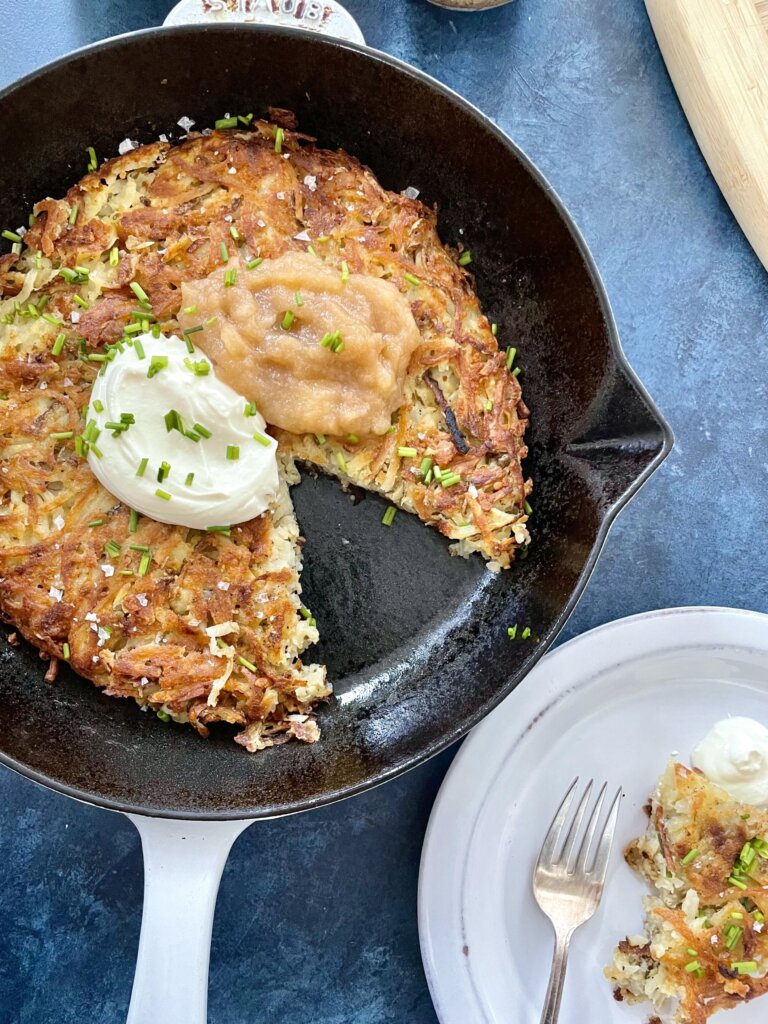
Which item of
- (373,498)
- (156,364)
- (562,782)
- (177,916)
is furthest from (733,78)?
(177,916)

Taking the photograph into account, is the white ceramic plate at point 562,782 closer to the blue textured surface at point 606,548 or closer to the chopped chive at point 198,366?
the blue textured surface at point 606,548

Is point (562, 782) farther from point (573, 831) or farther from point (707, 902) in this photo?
point (707, 902)

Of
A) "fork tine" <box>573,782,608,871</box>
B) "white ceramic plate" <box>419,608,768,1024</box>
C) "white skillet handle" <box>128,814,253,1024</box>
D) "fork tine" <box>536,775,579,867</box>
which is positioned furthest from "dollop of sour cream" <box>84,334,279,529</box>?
"fork tine" <box>573,782,608,871</box>

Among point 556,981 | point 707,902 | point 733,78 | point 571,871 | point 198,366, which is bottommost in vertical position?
point 556,981

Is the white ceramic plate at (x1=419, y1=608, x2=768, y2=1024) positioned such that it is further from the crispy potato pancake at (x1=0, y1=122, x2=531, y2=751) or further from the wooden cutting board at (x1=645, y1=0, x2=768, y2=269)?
the wooden cutting board at (x1=645, y1=0, x2=768, y2=269)

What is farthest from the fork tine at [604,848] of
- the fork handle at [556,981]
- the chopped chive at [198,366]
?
the chopped chive at [198,366]

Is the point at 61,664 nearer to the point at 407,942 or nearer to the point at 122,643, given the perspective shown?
the point at 122,643

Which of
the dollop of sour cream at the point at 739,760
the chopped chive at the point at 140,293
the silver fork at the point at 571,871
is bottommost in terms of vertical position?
the silver fork at the point at 571,871
